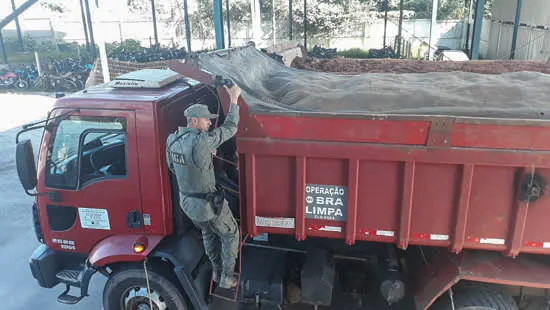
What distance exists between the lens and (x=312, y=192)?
3.32 metres

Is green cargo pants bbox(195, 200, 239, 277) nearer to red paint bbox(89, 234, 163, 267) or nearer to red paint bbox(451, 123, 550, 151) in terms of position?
red paint bbox(89, 234, 163, 267)

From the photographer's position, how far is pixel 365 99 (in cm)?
370

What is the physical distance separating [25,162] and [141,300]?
1577 millimetres

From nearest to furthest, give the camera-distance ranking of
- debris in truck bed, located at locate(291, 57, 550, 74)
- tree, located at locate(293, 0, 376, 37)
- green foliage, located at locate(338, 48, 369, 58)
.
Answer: debris in truck bed, located at locate(291, 57, 550, 74) < green foliage, located at locate(338, 48, 369, 58) < tree, located at locate(293, 0, 376, 37)

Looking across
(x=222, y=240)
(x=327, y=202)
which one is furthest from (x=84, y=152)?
(x=327, y=202)

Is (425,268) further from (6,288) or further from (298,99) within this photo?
(6,288)

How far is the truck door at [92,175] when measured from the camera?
12.3ft

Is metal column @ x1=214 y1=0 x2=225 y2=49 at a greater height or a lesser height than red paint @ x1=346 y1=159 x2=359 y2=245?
greater

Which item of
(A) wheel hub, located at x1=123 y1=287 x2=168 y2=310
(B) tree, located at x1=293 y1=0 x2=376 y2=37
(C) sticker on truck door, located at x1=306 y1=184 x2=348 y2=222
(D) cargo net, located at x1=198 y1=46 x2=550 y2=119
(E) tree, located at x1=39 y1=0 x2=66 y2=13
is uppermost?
(E) tree, located at x1=39 y1=0 x2=66 y2=13

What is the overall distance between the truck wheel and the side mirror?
114 centimetres

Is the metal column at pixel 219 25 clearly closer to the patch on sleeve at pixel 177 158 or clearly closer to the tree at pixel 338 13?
the patch on sleeve at pixel 177 158

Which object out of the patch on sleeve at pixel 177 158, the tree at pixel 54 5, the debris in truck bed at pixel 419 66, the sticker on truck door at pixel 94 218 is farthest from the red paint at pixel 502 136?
the tree at pixel 54 5

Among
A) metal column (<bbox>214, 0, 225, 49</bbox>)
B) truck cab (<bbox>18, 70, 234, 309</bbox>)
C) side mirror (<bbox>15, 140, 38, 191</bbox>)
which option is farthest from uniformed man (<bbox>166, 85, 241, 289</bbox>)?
metal column (<bbox>214, 0, 225, 49</bbox>)

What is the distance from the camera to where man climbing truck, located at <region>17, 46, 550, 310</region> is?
3037 mm
